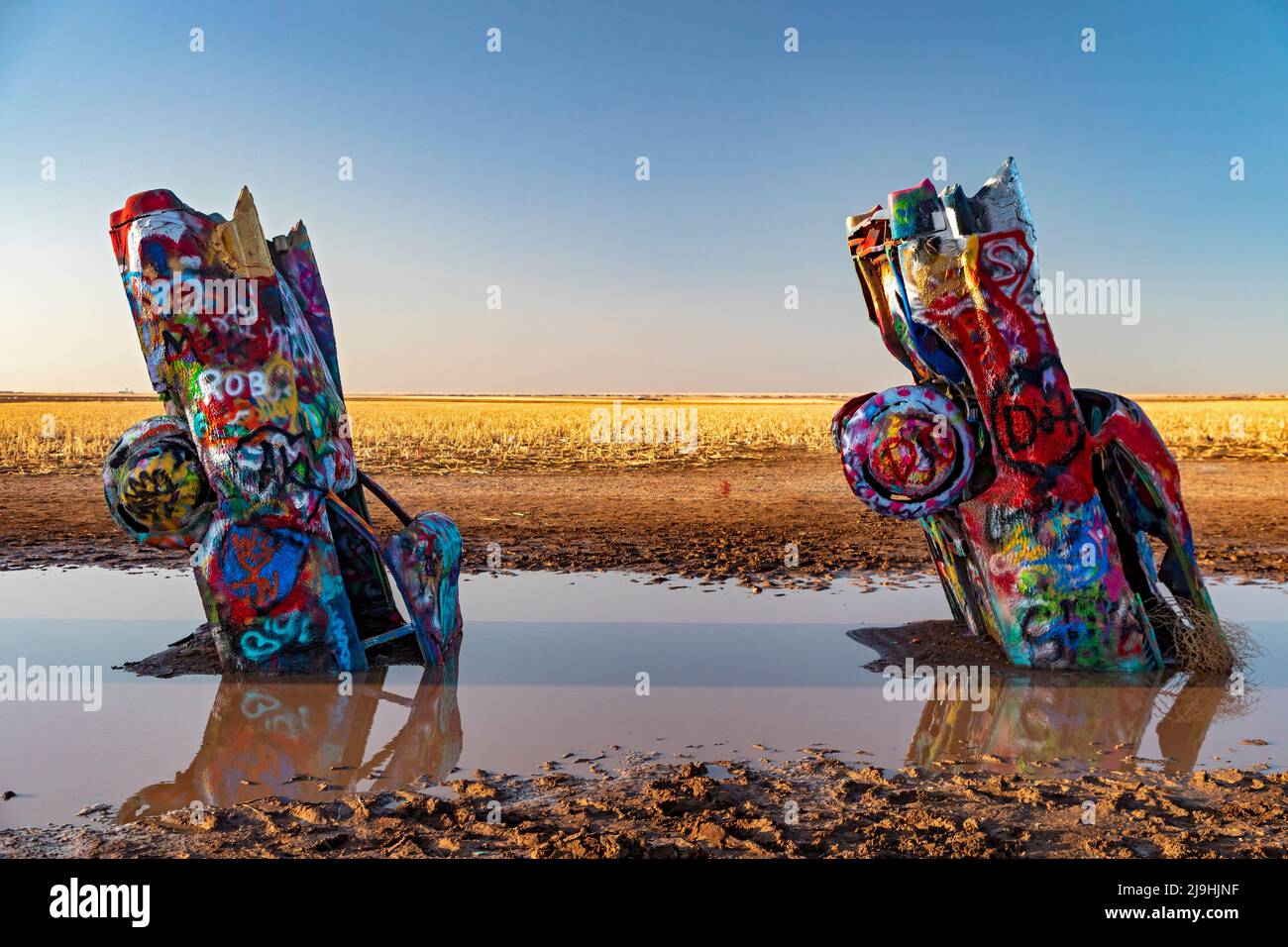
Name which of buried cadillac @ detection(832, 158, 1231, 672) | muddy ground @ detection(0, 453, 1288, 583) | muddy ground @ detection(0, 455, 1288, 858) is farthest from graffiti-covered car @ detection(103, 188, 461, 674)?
muddy ground @ detection(0, 453, 1288, 583)

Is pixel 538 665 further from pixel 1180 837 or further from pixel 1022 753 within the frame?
pixel 1180 837

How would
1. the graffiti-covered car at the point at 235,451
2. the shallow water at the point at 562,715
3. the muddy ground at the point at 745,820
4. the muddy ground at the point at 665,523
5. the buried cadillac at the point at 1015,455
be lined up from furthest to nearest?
the muddy ground at the point at 665,523
the buried cadillac at the point at 1015,455
the graffiti-covered car at the point at 235,451
the shallow water at the point at 562,715
the muddy ground at the point at 745,820

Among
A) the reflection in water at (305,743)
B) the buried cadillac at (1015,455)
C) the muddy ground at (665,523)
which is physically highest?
the buried cadillac at (1015,455)

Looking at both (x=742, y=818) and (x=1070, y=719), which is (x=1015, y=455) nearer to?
(x=1070, y=719)

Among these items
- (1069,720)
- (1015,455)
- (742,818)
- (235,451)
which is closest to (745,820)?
(742,818)

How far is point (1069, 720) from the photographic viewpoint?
5469mm

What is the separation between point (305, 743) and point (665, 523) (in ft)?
27.5

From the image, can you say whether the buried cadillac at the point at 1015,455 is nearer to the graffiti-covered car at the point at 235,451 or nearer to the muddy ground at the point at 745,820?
the muddy ground at the point at 745,820

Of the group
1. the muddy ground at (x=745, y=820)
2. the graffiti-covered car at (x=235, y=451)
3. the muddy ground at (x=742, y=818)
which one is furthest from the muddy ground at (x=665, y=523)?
the muddy ground at (x=745, y=820)

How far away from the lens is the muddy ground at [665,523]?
10.6m

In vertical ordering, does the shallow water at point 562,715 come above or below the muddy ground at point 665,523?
below

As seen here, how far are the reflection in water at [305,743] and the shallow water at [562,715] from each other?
2 cm

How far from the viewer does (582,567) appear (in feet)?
33.8

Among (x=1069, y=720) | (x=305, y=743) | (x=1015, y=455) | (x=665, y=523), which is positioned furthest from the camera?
(x=665, y=523)
